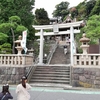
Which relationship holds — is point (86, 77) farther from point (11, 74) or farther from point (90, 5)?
point (90, 5)

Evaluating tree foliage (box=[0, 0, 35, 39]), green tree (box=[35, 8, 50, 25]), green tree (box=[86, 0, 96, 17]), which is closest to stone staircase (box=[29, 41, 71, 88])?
tree foliage (box=[0, 0, 35, 39])

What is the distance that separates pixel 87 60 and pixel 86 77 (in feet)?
3.42

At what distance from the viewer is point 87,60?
1079 centimetres

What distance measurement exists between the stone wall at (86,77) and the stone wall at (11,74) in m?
3.35

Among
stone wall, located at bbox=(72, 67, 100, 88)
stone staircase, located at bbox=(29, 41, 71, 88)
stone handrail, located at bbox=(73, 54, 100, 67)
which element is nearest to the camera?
stone wall, located at bbox=(72, 67, 100, 88)

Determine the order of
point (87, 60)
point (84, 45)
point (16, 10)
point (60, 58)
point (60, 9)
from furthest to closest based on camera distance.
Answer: point (60, 9), point (16, 10), point (60, 58), point (84, 45), point (87, 60)

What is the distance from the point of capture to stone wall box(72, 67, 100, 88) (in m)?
10.4

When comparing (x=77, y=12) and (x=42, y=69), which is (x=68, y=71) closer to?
(x=42, y=69)

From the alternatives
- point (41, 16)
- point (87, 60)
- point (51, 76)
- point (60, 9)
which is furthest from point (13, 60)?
point (60, 9)

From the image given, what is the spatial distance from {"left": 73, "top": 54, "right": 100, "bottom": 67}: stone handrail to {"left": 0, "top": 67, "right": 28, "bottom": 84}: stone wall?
349 cm

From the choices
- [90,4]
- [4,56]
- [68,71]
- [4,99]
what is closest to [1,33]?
[4,56]

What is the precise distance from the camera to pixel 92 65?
1057 cm

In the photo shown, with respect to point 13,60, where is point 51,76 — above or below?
below

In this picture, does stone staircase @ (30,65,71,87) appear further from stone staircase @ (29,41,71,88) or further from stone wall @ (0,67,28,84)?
stone wall @ (0,67,28,84)
